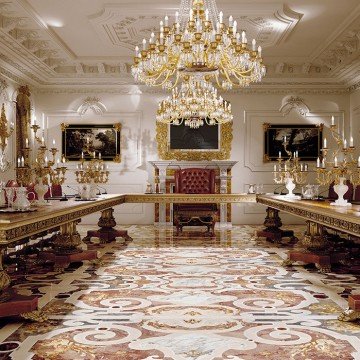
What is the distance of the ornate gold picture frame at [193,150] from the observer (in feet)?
41.0

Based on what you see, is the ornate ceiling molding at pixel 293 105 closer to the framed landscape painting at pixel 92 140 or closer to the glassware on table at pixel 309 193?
the framed landscape painting at pixel 92 140

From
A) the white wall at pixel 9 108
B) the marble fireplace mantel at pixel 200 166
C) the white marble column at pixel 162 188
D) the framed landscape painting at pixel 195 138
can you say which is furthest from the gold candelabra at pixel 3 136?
the framed landscape painting at pixel 195 138

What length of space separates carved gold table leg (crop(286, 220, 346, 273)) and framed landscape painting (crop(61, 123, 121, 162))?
7086mm

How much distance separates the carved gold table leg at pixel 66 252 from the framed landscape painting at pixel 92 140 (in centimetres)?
624

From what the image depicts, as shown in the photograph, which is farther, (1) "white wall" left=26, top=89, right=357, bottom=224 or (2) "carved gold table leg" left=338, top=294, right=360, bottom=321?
(1) "white wall" left=26, top=89, right=357, bottom=224

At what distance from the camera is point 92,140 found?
12.7m

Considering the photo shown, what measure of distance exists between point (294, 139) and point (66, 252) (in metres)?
7.89

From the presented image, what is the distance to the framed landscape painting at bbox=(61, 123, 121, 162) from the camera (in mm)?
12633

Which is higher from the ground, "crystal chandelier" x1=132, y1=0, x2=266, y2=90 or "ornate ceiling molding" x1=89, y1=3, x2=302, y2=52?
"ornate ceiling molding" x1=89, y1=3, x2=302, y2=52

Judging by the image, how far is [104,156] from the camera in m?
12.7

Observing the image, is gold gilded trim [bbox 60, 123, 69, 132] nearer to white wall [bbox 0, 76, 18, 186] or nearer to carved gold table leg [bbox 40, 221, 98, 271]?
white wall [bbox 0, 76, 18, 186]

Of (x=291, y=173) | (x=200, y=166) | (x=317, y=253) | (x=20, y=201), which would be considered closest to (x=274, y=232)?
(x=291, y=173)

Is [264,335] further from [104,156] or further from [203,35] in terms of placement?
[104,156]

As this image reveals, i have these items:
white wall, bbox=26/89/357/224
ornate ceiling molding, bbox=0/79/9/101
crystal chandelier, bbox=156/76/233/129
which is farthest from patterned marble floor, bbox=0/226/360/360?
white wall, bbox=26/89/357/224
